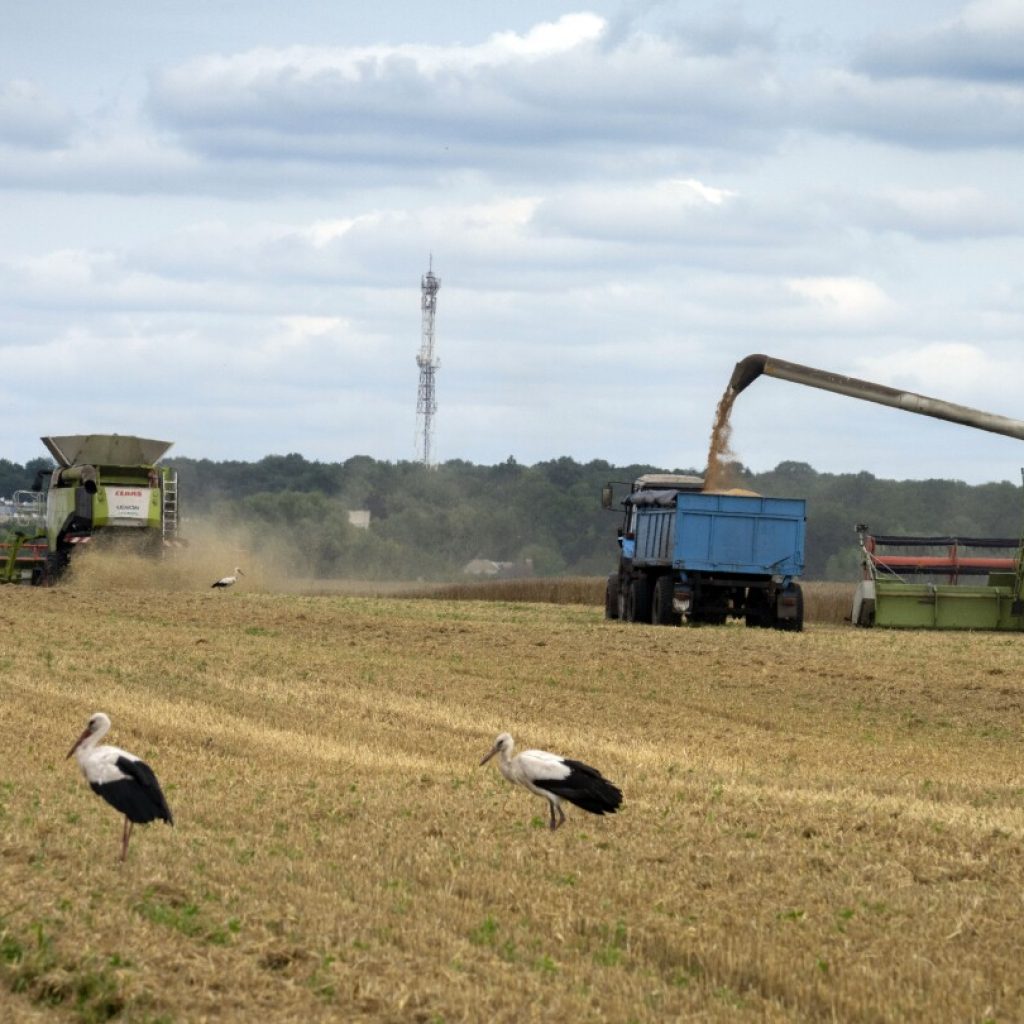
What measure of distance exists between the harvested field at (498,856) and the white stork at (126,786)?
0.95 ft

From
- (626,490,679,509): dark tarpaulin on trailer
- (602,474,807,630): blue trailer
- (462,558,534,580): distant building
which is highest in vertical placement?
(626,490,679,509): dark tarpaulin on trailer

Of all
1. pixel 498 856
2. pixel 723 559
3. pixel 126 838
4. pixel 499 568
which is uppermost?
pixel 723 559

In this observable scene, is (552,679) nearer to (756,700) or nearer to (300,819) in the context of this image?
(756,700)

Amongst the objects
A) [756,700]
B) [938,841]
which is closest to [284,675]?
[756,700]

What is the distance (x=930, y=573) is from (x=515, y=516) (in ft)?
156

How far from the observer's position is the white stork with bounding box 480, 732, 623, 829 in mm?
10758

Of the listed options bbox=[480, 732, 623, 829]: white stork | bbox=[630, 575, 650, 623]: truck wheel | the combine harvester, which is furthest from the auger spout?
bbox=[480, 732, 623, 829]: white stork

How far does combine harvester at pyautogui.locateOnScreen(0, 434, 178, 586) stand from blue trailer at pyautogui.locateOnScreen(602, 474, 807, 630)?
13.1 metres

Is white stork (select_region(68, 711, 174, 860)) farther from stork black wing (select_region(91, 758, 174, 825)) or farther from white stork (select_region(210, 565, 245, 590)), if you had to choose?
white stork (select_region(210, 565, 245, 590))

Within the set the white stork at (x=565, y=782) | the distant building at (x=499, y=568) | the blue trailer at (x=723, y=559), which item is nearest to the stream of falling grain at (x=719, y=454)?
the blue trailer at (x=723, y=559)

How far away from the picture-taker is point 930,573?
3631cm

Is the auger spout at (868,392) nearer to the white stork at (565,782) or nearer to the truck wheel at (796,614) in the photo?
the truck wheel at (796,614)

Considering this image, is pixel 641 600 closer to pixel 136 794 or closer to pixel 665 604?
pixel 665 604

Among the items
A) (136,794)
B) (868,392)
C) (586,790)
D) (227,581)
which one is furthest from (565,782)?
(227,581)
